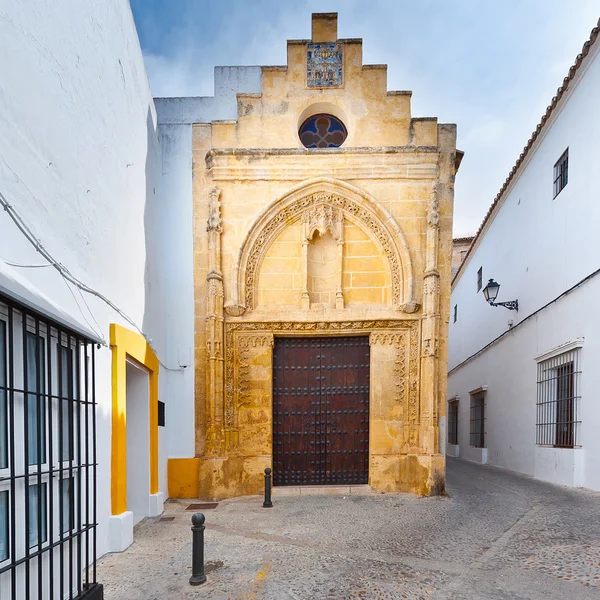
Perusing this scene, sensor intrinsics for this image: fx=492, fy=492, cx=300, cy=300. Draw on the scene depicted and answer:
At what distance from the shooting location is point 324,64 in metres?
8.16

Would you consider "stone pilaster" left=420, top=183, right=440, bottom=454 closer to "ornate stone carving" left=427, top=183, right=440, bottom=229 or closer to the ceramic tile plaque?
"ornate stone carving" left=427, top=183, right=440, bottom=229

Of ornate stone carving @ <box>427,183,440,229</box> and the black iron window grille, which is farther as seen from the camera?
ornate stone carving @ <box>427,183,440,229</box>

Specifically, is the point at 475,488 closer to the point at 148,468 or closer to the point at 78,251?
the point at 148,468

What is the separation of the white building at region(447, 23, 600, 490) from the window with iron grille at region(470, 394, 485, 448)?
0.08 m

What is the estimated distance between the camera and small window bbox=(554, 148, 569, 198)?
874 cm

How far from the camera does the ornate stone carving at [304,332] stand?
307 inches

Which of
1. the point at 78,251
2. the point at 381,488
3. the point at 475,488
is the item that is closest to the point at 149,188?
the point at 78,251

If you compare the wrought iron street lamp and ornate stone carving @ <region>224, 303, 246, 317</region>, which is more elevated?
the wrought iron street lamp

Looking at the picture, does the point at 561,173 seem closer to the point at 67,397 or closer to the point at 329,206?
the point at 329,206

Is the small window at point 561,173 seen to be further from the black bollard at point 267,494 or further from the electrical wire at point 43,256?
the electrical wire at point 43,256

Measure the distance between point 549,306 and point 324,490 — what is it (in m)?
5.16

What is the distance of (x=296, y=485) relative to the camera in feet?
25.5

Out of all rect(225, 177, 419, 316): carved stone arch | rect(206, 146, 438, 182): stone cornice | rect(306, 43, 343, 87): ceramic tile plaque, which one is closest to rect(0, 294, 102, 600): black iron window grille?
rect(225, 177, 419, 316): carved stone arch

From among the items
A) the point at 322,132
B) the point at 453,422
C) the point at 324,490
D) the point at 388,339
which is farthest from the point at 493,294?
the point at 453,422
